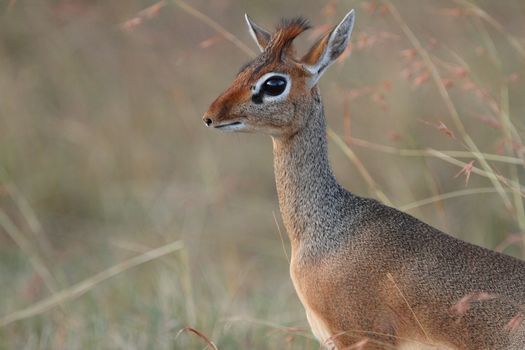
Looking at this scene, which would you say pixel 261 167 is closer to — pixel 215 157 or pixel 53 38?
pixel 215 157

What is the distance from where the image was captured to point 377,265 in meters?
4.17

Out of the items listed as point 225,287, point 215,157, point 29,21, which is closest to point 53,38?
point 29,21

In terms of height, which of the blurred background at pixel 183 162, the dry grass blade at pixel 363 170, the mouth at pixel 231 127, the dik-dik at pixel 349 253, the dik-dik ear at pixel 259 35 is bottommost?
the blurred background at pixel 183 162

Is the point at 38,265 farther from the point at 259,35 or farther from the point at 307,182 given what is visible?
the point at 307,182

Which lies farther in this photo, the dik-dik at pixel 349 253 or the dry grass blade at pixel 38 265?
the dry grass blade at pixel 38 265

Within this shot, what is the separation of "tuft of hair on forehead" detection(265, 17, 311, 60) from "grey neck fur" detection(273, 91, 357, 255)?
21 centimetres

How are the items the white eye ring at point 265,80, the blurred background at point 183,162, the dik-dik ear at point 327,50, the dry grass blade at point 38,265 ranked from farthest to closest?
the dry grass blade at point 38,265 < the blurred background at point 183,162 < the dik-dik ear at point 327,50 < the white eye ring at point 265,80

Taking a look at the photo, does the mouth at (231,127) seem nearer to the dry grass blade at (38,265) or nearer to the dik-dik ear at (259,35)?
the dik-dik ear at (259,35)

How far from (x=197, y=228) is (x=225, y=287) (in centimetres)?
123

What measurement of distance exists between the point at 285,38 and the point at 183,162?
495 cm

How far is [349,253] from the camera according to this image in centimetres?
423

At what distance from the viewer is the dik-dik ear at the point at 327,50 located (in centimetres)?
433

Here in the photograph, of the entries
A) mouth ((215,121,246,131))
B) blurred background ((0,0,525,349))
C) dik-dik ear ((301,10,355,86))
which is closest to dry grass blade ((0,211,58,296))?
blurred background ((0,0,525,349))

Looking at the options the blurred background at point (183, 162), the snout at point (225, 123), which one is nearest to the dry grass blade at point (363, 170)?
the blurred background at point (183, 162)
